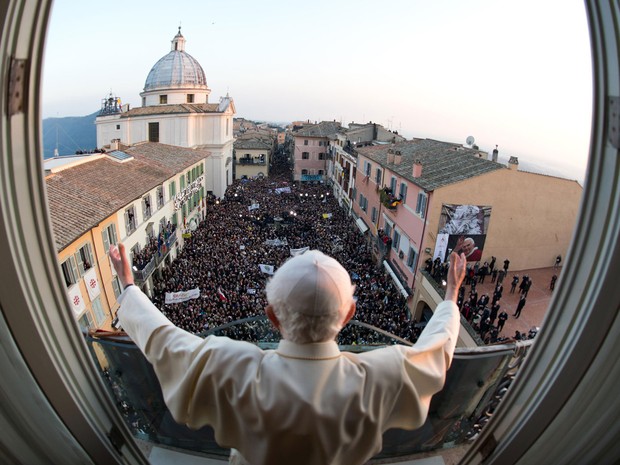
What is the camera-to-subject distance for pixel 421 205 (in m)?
15.2

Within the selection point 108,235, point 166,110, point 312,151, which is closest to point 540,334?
point 108,235

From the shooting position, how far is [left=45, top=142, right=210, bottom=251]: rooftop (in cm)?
1061

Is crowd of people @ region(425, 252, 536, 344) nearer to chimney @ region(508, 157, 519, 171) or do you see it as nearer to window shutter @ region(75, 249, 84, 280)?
chimney @ region(508, 157, 519, 171)

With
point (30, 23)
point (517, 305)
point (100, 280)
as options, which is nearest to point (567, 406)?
point (30, 23)

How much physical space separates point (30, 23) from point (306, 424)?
1.72 m

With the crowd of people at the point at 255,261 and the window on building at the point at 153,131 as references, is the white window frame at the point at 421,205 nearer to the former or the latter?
the crowd of people at the point at 255,261

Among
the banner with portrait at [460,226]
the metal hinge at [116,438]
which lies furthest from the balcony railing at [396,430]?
the banner with portrait at [460,226]

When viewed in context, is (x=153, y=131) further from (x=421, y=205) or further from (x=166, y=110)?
(x=421, y=205)

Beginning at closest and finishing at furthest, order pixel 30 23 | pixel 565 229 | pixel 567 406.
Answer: pixel 30 23, pixel 567 406, pixel 565 229

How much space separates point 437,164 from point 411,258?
4.88 metres

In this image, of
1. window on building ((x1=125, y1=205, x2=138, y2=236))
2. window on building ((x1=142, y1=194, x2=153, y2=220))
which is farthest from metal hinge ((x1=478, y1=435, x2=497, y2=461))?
window on building ((x1=142, y1=194, x2=153, y2=220))

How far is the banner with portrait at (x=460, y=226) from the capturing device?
14461 mm

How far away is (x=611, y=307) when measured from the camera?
1.47 m

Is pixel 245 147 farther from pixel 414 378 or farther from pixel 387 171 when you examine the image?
pixel 414 378
